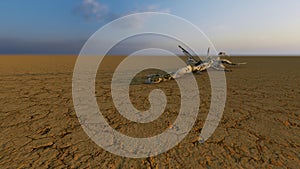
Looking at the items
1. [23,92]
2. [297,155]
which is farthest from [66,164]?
[23,92]

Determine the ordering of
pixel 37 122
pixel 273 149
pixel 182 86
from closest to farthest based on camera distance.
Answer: pixel 273 149
pixel 37 122
pixel 182 86

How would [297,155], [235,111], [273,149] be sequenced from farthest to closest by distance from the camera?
[235,111] → [273,149] → [297,155]

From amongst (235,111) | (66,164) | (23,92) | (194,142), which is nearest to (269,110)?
(235,111)

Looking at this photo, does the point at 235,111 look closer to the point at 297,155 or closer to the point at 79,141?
the point at 297,155

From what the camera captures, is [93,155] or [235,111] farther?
[235,111]

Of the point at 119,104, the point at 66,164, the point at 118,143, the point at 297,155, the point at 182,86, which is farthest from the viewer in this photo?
the point at 182,86

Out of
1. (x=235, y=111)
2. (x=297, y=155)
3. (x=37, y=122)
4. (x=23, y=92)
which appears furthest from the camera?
(x=23, y=92)

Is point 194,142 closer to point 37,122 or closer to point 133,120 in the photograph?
point 133,120

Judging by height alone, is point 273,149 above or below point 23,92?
below

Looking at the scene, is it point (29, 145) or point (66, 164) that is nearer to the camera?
point (66, 164)
